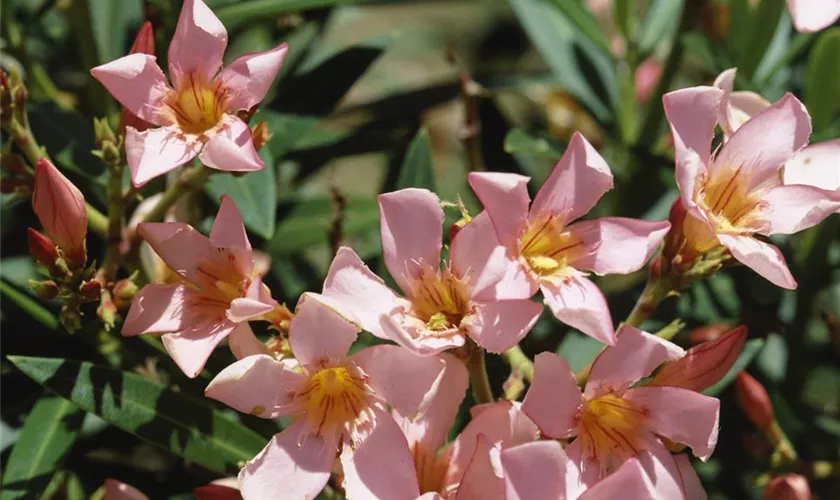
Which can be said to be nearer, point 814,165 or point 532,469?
point 532,469

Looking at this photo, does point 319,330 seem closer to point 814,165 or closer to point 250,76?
point 250,76

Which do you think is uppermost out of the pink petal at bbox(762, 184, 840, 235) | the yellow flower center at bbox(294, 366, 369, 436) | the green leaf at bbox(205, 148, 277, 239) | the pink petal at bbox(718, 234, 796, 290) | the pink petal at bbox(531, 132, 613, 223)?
the pink petal at bbox(531, 132, 613, 223)

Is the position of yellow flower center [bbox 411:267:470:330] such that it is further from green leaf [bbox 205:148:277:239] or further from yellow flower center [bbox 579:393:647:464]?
green leaf [bbox 205:148:277:239]

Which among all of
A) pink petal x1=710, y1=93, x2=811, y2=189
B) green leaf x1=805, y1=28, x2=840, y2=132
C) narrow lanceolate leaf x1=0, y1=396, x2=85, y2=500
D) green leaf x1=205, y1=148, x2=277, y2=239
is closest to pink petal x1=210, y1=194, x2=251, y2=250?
green leaf x1=205, y1=148, x2=277, y2=239

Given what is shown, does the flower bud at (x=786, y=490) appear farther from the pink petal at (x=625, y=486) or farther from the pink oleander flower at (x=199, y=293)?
the pink oleander flower at (x=199, y=293)

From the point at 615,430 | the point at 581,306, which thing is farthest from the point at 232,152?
the point at 615,430

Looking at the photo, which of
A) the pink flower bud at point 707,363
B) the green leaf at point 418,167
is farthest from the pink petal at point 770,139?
the green leaf at point 418,167
